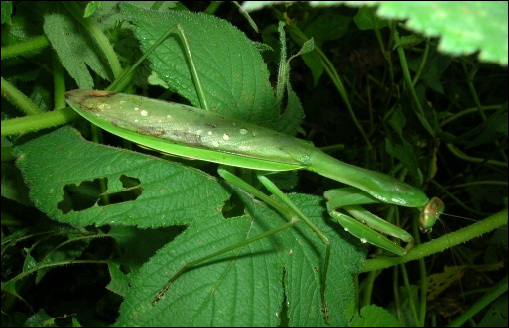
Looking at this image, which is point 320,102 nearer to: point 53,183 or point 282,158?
point 282,158

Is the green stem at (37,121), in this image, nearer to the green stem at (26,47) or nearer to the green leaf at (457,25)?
the green stem at (26,47)

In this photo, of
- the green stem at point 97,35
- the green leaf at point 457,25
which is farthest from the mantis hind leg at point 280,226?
the green leaf at point 457,25

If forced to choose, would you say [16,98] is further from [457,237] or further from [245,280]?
[457,237]

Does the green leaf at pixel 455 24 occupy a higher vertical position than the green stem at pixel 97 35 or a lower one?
higher

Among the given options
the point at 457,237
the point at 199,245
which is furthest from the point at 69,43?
the point at 457,237

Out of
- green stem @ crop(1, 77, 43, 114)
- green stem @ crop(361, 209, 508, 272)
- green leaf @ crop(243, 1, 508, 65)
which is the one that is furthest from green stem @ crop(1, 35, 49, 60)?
green stem @ crop(361, 209, 508, 272)

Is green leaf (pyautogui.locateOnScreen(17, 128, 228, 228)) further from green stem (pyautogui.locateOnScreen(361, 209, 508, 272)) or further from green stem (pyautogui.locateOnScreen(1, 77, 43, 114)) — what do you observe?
green stem (pyautogui.locateOnScreen(361, 209, 508, 272))

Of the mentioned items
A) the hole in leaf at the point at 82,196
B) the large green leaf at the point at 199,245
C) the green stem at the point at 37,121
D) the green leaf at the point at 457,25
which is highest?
the green leaf at the point at 457,25

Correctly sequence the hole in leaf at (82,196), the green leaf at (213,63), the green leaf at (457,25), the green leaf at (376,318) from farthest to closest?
the hole in leaf at (82,196) < the green leaf at (213,63) < the green leaf at (376,318) < the green leaf at (457,25)
